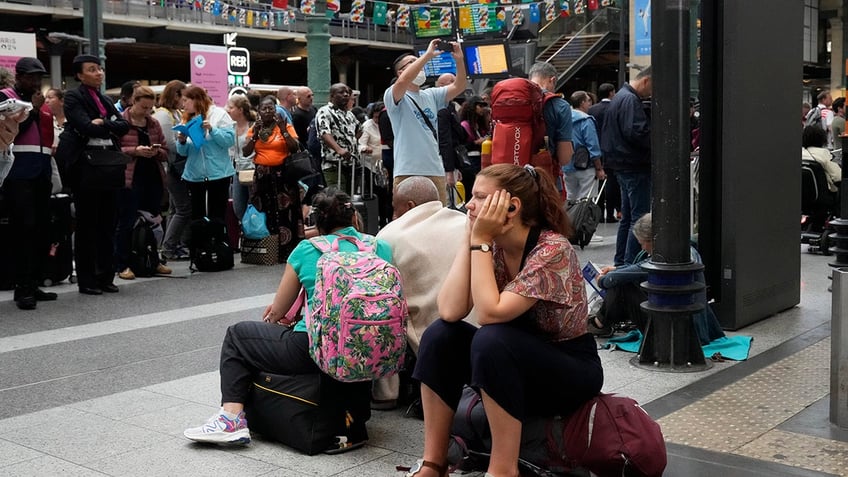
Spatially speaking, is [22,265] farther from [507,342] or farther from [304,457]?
[507,342]

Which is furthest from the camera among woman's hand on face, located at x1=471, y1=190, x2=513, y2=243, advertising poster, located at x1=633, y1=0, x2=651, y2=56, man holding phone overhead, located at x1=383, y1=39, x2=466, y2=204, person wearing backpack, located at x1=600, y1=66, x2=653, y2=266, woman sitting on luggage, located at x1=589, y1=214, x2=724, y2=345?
advertising poster, located at x1=633, y1=0, x2=651, y2=56

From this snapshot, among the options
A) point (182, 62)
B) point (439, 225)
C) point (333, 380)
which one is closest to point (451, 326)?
point (333, 380)

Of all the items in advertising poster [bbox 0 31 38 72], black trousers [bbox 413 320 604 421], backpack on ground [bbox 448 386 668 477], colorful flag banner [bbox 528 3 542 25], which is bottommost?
backpack on ground [bbox 448 386 668 477]

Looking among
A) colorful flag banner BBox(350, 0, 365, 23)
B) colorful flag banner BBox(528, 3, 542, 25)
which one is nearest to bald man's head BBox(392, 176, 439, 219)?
colorful flag banner BBox(528, 3, 542, 25)

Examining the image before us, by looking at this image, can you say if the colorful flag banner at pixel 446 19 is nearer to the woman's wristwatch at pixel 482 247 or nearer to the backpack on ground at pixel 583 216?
the backpack on ground at pixel 583 216

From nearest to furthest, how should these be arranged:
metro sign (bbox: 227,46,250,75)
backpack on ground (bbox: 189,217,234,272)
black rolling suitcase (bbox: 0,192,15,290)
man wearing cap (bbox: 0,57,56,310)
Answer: man wearing cap (bbox: 0,57,56,310), black rolling suitcase (bbox: 0,192,15,290), backpack on ground (bbox: 189,217,234,272), metro sign (bbox: 227,46,250,75)

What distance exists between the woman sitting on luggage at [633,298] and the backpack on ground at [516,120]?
1.23 m

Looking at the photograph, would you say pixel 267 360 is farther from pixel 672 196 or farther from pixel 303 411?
pixel 672 196

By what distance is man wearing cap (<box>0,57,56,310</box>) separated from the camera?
801 centimetres

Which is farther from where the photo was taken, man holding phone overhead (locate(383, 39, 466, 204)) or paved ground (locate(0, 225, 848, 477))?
man holding phone overhead (locate(383, 39, 466, 204))

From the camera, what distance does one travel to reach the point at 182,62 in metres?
44.8

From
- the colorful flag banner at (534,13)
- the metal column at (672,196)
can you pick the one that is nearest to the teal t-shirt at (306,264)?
the metal column at (672,196)

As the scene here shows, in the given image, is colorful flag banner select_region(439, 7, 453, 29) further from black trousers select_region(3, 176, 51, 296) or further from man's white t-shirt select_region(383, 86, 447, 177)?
black trousers select_region(3, 176, 51, 296)

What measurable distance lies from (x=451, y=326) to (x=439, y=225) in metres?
1.13
